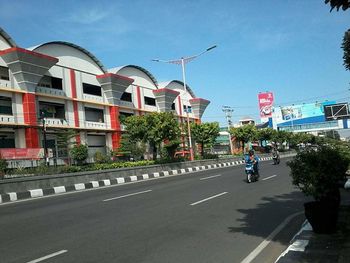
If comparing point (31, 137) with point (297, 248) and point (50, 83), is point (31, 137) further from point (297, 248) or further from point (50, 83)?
point (297, 248)

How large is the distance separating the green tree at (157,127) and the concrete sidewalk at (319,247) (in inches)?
1016

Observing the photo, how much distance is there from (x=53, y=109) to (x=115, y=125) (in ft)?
28.2

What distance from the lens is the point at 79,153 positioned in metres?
37.1

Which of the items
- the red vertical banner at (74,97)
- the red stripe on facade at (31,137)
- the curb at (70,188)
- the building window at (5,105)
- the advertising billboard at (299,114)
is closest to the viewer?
the curb at (70,188)

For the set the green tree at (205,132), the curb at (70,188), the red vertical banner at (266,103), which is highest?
the red vertical banner at (266,103)

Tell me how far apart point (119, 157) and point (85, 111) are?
6.30 meters

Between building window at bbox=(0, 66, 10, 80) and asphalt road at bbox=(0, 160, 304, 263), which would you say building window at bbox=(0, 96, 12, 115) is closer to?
building window at bbox=(0, 66, 10, 80)

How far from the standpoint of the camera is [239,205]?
10.4 meters

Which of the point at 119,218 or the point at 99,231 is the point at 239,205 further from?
the point at 99,231

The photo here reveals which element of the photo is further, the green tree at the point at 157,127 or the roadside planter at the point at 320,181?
the green tree at the point at 157,127

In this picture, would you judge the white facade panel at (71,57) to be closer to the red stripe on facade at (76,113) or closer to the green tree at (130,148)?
the red stripe on facade at (76,113)

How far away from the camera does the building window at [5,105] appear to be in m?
34.5

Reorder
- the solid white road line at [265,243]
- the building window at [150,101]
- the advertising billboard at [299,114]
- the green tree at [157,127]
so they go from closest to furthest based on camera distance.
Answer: the solid white road line at [265,243], the green tree at [157,127], the building window at [150,101], the advertising billboard at [299,114]

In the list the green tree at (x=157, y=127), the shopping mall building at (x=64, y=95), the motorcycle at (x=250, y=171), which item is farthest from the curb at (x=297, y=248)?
the shopping mall building at (x=64, y=95)
